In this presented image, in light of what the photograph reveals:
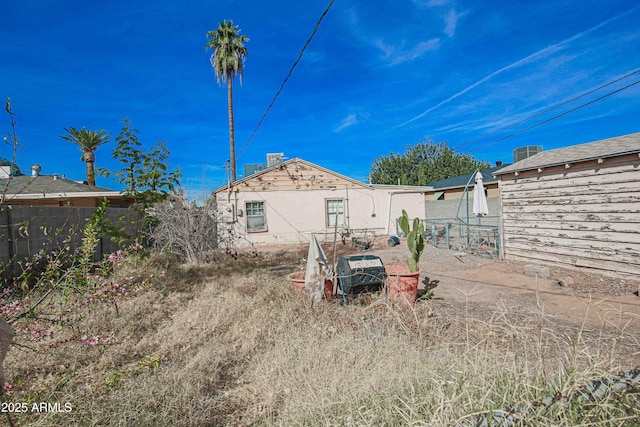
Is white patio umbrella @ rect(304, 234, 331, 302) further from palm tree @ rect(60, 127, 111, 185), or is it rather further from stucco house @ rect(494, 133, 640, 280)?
palm tree @ rect(60, 127, 111, 185)

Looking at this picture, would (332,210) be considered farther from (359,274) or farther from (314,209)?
(359,274)

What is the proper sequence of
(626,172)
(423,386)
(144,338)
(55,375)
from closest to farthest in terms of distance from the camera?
(423,386)
(55,375)
(144,338)
(626,172)

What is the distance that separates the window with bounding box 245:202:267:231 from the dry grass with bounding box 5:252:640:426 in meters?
10.2

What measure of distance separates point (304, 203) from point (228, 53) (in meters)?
11.4

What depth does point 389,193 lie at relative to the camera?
17.3 meters

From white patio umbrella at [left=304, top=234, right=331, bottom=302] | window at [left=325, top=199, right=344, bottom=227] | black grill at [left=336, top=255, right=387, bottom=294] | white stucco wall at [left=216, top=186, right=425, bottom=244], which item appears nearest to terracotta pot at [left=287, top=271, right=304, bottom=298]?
white patio umbrella at [left=304, top=234, right=331, bottom=302]

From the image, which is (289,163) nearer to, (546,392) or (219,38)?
(219,38)

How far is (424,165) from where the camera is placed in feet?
131

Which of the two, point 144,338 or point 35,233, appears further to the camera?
point 35,233

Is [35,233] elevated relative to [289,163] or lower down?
lower down

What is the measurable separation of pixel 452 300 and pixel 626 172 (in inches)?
208

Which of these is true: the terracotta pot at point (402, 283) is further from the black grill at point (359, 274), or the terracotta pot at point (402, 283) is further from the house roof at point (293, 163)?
the house roof at point (293, 163)

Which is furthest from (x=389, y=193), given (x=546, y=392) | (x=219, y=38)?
(x=546, y=392)

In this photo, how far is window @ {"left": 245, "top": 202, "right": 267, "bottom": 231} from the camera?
15.4 m
